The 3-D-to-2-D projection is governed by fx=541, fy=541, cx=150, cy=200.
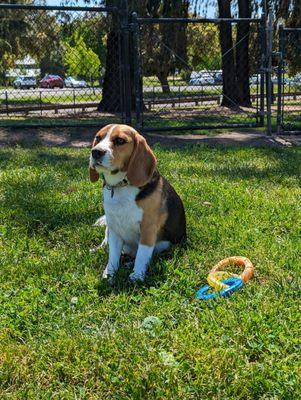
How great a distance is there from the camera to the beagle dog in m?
3.53

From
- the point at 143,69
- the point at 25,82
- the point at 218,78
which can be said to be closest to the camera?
Result: the point at 218,78

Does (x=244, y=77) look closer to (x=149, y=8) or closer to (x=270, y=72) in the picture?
(x=149, y=8)

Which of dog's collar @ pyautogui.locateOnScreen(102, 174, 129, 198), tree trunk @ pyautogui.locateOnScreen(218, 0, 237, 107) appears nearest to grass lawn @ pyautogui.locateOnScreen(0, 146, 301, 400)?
dog's collar @ pyautogui.locateOnScreen(102, 174, 129, 198)

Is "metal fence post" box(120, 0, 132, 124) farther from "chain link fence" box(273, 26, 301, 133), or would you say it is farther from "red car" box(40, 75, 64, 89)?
"red car" box(40, 75, 64, 89)

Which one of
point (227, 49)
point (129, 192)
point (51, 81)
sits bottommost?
point (129, 192)

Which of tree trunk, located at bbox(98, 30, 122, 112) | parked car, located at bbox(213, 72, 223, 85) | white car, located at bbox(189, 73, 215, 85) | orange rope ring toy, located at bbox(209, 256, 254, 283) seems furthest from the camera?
parked car, located at bbox(213, 72, 223, 85)

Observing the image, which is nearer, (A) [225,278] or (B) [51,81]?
(A) [225,278]

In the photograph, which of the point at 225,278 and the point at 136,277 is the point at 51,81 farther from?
the point at 225,278

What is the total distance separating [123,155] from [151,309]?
1.02 metres

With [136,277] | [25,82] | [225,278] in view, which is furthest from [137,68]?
[25,82]

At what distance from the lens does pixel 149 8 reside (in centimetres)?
1681

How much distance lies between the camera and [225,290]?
3350mm

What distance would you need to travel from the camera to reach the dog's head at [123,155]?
3477 mm

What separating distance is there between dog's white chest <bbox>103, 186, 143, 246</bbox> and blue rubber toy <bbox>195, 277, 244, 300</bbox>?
0.64 metres
